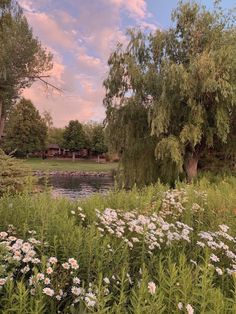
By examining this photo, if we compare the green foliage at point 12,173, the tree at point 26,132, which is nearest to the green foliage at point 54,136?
the tree at point 26,132

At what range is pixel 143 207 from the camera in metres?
5.30

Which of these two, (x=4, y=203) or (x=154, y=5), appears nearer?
(x=4, y=203)

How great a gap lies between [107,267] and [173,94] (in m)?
14.5

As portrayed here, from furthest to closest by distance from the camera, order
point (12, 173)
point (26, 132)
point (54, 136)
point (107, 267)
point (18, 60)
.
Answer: point (54, 136) → point (26, 132) → point (18, 60) → point (12, 173) → point (107, 267)

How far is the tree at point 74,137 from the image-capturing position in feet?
238

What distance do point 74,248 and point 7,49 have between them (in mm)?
25985

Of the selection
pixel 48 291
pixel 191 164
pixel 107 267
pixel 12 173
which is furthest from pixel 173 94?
pixel 48 291

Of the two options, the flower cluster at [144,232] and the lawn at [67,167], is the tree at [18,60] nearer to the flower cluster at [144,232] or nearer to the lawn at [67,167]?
the lawn at [67,167]

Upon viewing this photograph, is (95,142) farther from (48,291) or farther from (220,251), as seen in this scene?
(48,291)

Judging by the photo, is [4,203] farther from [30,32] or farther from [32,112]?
[32,112]

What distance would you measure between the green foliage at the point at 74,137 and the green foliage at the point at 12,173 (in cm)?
5878

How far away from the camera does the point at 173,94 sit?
656 inches

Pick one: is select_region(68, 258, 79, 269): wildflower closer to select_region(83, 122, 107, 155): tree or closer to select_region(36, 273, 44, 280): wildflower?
select_region(36, 273, 44, 280): wildflower

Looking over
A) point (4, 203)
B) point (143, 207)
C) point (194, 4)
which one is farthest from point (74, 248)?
point (194, 4)
